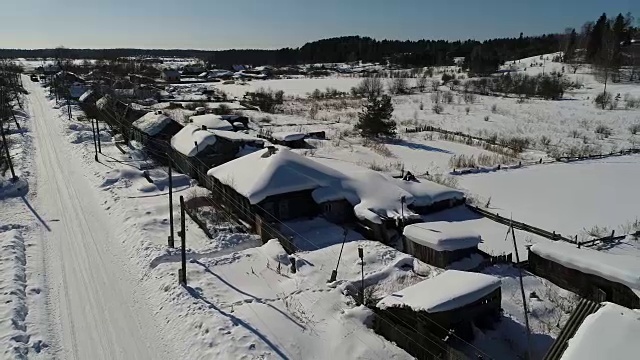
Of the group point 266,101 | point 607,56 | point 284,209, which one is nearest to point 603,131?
point 284,209

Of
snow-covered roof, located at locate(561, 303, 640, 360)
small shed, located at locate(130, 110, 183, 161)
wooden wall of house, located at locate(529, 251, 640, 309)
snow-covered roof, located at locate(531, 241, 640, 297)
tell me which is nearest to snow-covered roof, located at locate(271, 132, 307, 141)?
small shed, located at locate(130, 110, 183, 161)

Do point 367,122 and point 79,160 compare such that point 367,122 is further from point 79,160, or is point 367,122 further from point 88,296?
point 88,296

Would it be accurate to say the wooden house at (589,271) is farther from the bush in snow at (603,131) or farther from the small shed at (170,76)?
the small shed at (170,76)

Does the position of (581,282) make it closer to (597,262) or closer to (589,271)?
(589,271)

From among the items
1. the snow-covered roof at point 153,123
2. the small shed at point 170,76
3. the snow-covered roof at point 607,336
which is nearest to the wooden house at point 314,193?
the snow-covered roof at point 607,336

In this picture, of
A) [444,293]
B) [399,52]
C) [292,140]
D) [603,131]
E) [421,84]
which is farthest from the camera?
[399,52]
